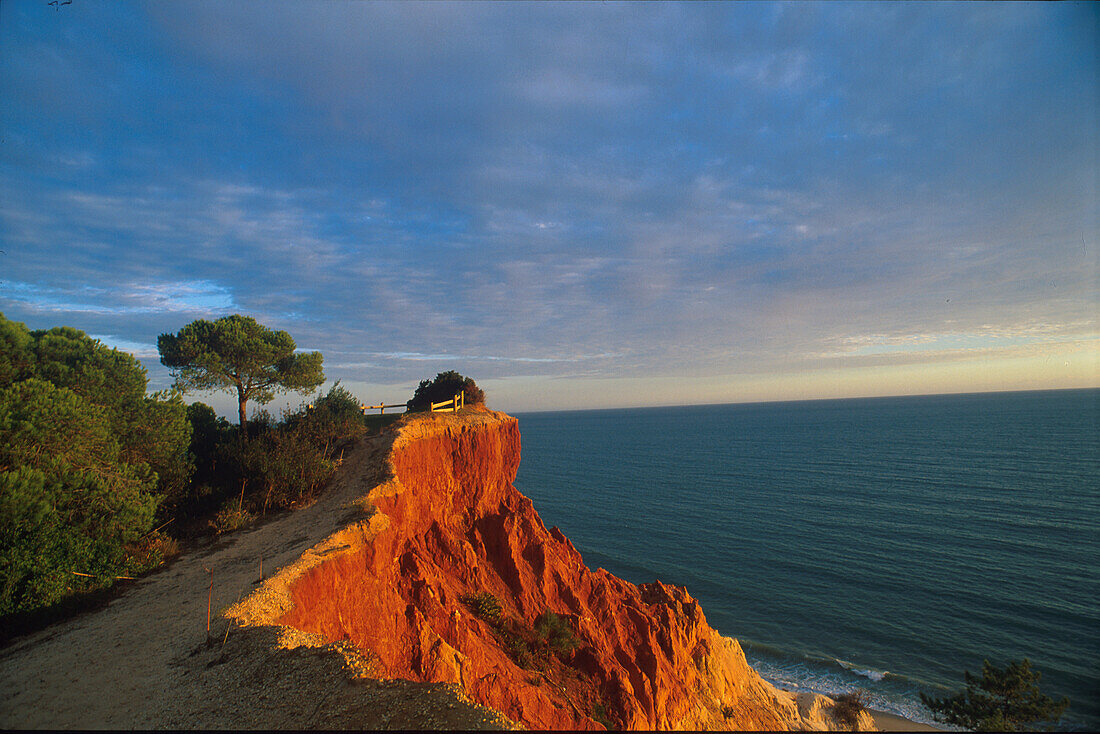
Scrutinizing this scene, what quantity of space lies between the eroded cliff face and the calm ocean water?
8.70m

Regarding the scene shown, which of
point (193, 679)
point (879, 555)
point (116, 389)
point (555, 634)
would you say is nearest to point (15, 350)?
point (116, 389)

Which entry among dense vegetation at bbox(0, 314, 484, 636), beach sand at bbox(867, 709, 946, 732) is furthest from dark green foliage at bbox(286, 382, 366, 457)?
beach sand at bbox(867, 709, 946, 732)

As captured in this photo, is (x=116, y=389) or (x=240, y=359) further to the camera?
(x=240, y=359)

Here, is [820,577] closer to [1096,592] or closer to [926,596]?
[926,596]

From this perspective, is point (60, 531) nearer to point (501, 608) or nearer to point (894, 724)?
point (501, 608)

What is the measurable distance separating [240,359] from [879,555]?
53.2 m

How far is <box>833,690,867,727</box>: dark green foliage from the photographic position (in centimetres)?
2223

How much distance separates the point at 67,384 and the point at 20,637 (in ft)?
33.3

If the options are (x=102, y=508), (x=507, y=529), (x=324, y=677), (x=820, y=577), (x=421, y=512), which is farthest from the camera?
(x=820, y=577)

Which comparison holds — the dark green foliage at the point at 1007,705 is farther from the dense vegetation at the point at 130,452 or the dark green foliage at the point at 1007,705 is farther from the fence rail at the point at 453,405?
the dense vegetation at the point at 130,452

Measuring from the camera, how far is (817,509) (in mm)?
54000

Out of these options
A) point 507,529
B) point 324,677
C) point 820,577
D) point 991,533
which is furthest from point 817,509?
point 324,677

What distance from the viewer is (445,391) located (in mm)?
34375

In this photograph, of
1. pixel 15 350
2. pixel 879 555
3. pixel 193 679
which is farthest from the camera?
pixel 879 555
